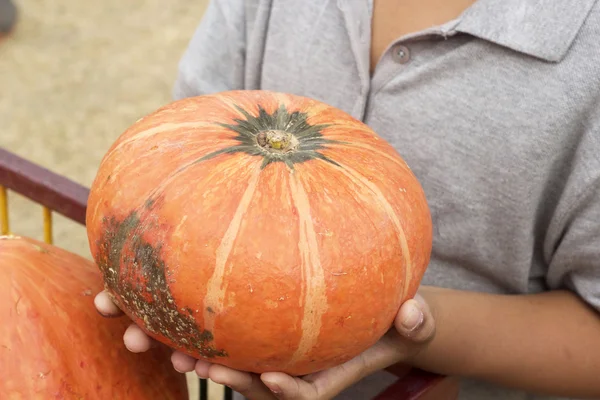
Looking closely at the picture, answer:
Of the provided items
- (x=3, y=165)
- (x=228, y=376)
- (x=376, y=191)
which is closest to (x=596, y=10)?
(x=376, y=191)

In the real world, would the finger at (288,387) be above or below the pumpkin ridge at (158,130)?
below

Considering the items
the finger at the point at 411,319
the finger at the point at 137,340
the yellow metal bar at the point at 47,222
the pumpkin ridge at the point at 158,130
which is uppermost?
the pumpkin ridge at the point at 158,130

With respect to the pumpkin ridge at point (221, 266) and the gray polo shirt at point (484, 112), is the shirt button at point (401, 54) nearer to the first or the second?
the gray polo shirt at point (484, 112)

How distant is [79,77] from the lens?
3.63m

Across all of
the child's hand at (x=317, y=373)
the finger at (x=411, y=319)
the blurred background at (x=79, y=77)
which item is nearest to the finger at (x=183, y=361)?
the child's hand at (x=317, y=373)

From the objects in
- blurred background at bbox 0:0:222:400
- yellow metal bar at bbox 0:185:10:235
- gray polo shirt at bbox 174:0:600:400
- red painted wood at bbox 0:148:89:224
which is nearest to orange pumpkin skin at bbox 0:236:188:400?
red painted wood at bbox 0:148:89:224

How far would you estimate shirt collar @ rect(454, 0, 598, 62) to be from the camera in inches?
38.2

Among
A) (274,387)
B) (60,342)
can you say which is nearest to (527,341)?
(274,387)

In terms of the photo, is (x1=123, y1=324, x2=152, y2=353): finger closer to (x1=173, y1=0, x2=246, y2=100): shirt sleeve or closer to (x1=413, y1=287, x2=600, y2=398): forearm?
(x1=413, y1=287, x2=600, y2=398): forearm

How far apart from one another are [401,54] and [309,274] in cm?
48

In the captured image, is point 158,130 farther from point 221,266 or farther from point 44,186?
point 44,186

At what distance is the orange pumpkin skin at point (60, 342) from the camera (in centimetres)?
86

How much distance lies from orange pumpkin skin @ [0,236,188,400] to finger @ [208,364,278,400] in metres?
0.14

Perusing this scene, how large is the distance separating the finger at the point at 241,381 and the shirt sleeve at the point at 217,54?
23.6 inches
